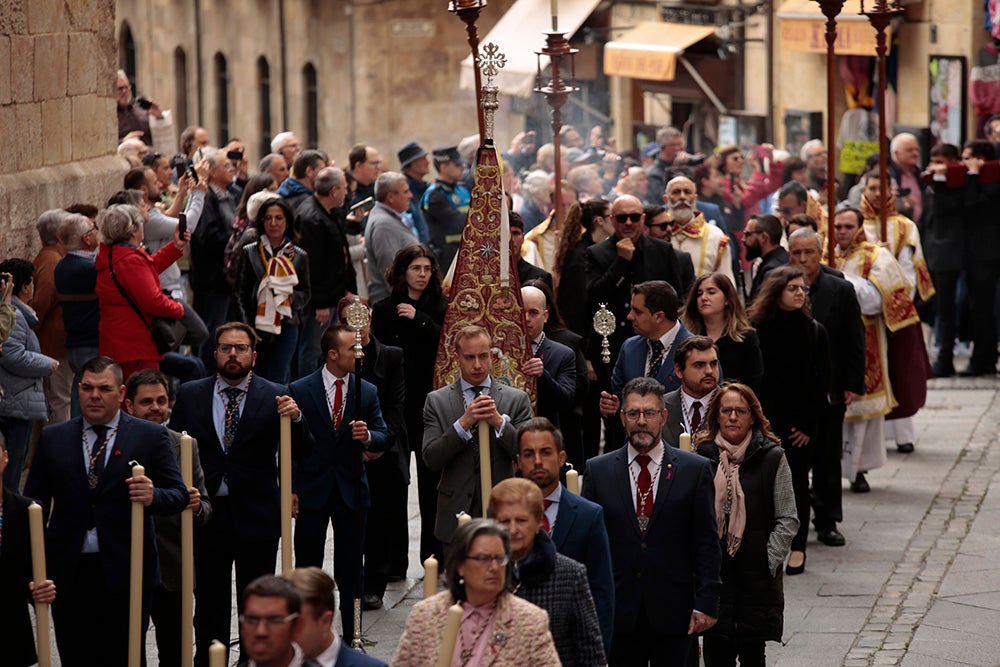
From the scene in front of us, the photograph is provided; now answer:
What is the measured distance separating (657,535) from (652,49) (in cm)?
Result: 1899

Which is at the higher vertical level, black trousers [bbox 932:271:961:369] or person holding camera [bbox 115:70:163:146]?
person holding camera [bbox 115:70:163:146]

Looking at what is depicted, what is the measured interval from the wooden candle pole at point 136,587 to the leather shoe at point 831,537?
18.0 feet

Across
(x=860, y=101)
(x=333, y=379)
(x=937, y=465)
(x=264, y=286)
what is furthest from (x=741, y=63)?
(x=333, y=379)

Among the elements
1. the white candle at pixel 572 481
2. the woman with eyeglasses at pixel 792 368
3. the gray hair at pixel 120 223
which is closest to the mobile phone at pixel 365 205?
the gray hair at pixel 120 223

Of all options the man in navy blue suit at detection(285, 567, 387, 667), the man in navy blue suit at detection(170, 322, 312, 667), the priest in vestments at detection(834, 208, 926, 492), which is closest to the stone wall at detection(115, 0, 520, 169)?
the priest in vestments at detection(834, 208, 926, 492)

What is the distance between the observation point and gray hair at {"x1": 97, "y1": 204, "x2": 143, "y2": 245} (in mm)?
11781

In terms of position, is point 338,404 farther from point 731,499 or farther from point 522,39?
point 522,39

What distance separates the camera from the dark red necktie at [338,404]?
10.1m

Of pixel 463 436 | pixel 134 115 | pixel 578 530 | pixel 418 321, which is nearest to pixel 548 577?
pixel 578 530

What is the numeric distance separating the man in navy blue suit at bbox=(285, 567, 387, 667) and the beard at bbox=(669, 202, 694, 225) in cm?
847

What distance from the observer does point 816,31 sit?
25250mm

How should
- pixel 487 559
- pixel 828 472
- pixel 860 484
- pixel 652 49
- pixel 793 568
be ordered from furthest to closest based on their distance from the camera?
1. pixel 652 49
2. pixel 860 484
3. pixel 828 472
4. pixel 793 568
5. pixel 487 559

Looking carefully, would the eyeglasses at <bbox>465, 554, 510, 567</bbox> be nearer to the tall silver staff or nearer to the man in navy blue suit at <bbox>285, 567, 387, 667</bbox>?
the man in navy blue suit at <bbox>285, 567, 387, 667</bbox>

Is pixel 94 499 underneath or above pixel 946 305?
above
